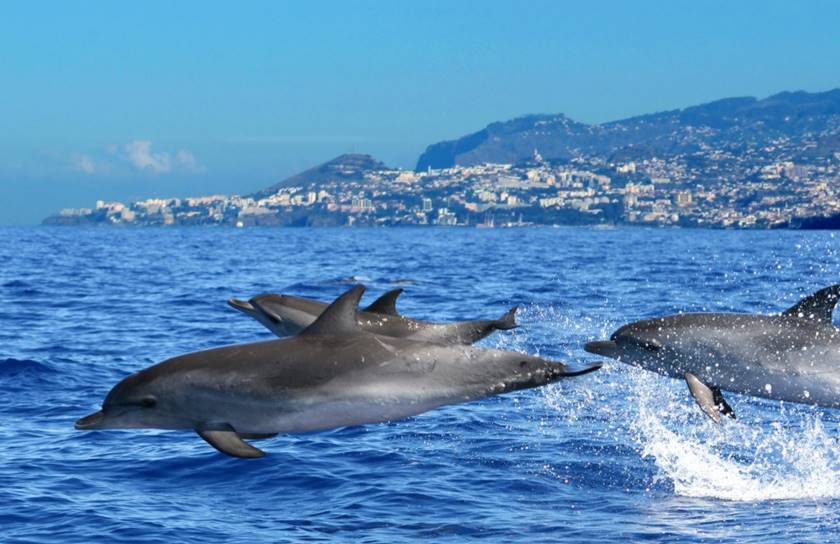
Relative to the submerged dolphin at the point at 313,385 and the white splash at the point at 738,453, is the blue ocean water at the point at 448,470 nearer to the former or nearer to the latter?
the white splash at the point at 738,453

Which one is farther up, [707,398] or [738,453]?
[707,398]

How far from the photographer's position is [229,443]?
23.7 ft

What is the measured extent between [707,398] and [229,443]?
4.37m

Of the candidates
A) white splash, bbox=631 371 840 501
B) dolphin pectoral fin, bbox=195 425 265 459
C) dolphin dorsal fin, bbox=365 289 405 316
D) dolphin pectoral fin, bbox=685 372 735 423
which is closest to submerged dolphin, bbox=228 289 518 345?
dolphin dorsal fin, bbox=365 289 405 316

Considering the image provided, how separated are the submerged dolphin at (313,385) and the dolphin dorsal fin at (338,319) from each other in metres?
0.03

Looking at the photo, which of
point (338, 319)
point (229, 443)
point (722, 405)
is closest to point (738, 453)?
point (722, 405)

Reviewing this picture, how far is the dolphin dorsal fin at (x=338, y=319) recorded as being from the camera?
7.63m

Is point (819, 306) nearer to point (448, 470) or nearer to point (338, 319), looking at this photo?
point (448, 470)

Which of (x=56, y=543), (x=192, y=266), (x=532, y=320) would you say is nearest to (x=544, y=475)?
(x=56, y=543)

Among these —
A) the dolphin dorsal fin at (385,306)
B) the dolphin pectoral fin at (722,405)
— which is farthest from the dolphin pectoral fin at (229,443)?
the dolphin pectoral fin at (722,405)

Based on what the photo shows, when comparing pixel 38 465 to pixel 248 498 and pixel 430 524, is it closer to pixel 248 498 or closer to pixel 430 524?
pixel 248 498

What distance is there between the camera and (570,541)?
9.73 metres

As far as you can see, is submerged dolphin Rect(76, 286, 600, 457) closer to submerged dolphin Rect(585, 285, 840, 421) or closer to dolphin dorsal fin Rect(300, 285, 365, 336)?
dolphin dorsal fin Rect(300, 285, 365, 336)

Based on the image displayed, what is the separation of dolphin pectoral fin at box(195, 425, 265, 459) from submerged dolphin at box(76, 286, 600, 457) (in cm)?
1
